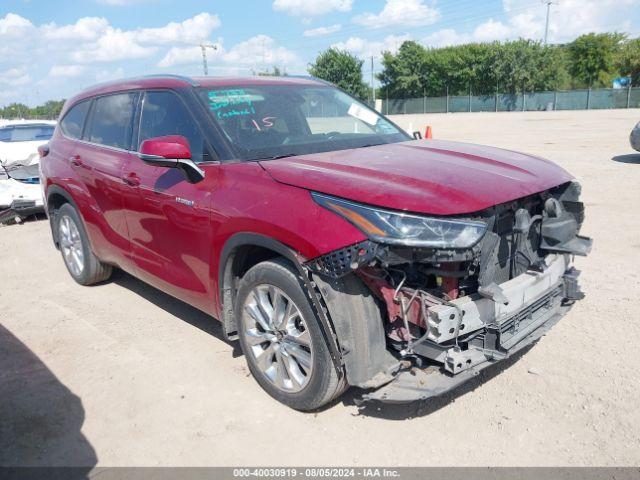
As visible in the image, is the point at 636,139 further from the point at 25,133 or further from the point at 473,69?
the point at 473,69

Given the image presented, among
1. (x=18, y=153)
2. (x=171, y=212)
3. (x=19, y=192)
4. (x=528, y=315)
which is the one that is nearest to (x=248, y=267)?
(x=171, y=212)

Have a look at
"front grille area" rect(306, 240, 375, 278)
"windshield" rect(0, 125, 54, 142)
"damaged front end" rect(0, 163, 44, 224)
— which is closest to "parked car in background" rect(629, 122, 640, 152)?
"front grille area" rect(306, 240, 375, 278)

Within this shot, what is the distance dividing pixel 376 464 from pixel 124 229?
2778mm

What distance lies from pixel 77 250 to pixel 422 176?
411 cm

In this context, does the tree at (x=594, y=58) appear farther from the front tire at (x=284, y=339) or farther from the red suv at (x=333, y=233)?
the front tire at (x=284, y=339)

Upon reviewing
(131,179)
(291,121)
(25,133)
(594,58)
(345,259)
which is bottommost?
(345,259)

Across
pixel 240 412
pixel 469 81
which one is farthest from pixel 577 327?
pixel 469 81

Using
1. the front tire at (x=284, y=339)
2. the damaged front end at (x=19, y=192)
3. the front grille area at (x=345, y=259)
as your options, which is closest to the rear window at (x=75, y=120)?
the front tire at (x=284, y=339)

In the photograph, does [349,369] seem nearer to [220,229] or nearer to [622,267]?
[220,229]

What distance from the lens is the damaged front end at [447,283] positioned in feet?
8.77

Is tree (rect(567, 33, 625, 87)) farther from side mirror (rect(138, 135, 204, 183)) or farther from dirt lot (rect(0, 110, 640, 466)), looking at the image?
side mirror (rect(138, 135, 204, 183))

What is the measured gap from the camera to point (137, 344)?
14.4 feet

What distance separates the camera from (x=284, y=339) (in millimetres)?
3285

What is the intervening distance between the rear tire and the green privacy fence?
5049cm
